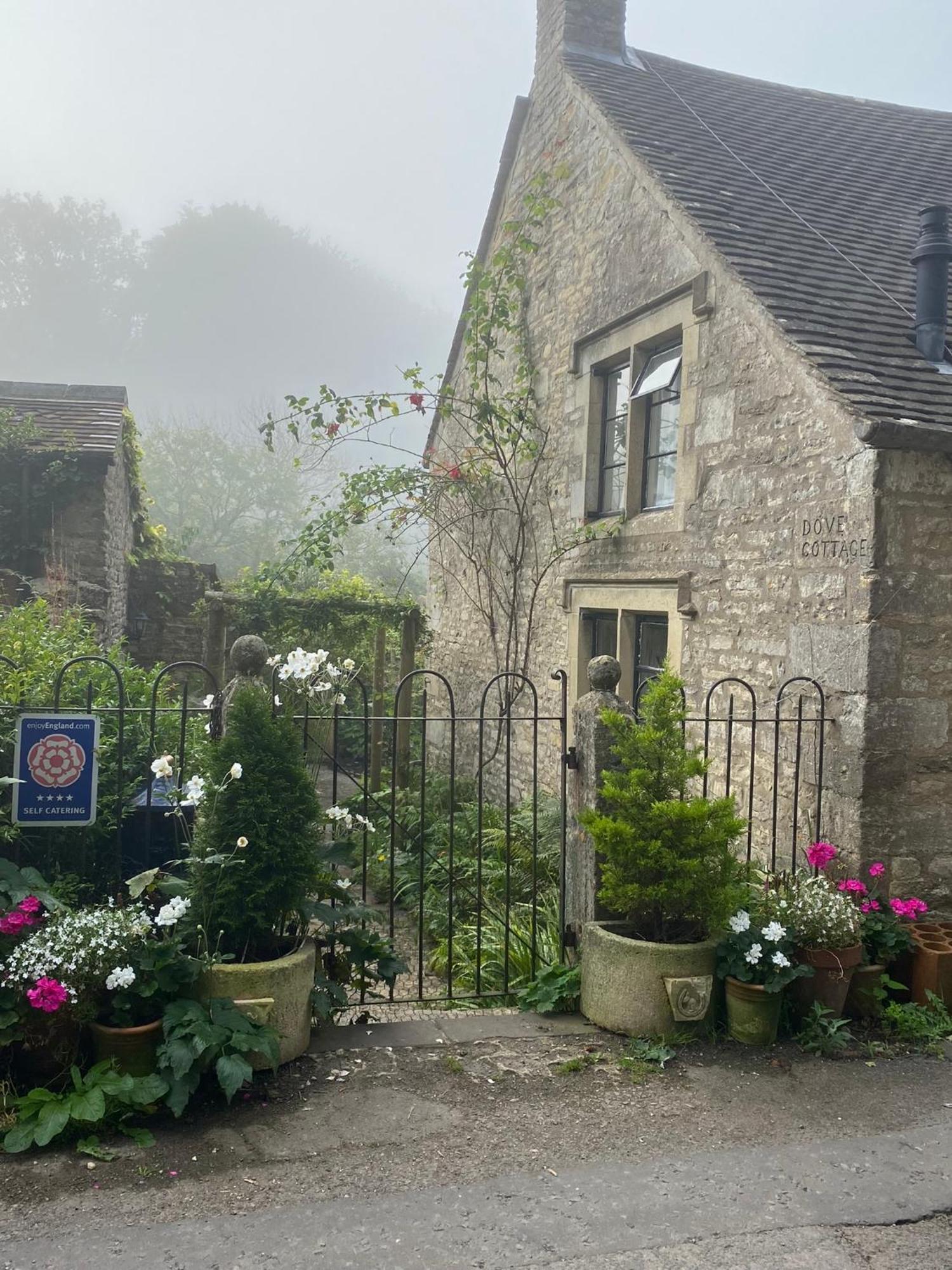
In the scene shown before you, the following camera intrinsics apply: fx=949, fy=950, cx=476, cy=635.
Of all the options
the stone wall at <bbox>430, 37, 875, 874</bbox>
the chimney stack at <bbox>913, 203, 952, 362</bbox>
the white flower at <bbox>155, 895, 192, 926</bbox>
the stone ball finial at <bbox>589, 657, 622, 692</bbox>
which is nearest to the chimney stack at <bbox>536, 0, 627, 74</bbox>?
the stone wall at <bbox>430, 37, 875, 874</bbox>

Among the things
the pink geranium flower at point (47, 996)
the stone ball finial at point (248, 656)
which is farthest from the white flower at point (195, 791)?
the pink geranium flower at point (47, 996)

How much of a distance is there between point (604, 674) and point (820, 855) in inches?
56.2

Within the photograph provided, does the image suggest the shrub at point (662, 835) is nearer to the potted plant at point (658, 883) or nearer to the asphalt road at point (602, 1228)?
the potted plant at point (658, 883)

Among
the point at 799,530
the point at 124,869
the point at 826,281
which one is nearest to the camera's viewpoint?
the point at 124,869

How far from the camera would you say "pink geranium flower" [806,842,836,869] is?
4.79 m

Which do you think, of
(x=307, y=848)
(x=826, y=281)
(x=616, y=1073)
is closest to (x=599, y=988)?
(x=616, y=1073)

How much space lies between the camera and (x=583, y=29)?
402 inches

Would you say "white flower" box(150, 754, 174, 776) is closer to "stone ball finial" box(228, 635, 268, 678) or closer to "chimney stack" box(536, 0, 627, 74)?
"stone ball finial" box(228, 635, 268, 678)

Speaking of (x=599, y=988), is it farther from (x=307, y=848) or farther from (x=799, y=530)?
(x=799, y=530)

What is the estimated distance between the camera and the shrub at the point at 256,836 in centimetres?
380

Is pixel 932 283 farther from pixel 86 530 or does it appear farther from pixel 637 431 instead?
pixel 86 530

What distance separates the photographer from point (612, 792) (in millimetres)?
4301

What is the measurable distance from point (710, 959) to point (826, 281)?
186 inches

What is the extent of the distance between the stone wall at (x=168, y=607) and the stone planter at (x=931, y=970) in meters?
11.9
